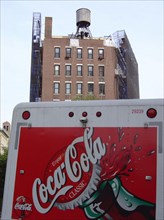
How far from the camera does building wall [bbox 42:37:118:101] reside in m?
62.1

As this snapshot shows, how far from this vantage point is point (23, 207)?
477 centimetres

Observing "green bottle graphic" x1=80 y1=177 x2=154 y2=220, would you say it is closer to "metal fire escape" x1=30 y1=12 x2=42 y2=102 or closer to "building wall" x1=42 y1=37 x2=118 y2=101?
"building wall" x1=42 y1=37 x2=118 y2=101

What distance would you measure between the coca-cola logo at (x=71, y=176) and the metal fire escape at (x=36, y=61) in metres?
59.5

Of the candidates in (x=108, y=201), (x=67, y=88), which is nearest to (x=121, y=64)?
(x=67, y=88)

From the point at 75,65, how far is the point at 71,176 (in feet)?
194

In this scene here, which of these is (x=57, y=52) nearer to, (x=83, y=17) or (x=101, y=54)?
(x=101, y=54)

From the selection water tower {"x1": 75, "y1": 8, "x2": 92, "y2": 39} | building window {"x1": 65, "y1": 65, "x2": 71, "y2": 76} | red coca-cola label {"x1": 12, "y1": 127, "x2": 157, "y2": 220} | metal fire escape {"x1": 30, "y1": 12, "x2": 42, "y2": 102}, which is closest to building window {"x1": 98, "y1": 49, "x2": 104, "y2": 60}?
building window {"x1": 65, "y1": 65, "x2": 71, "y2": 76}

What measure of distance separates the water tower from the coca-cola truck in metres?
64.9

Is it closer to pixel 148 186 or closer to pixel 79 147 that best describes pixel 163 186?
pixel 148 186

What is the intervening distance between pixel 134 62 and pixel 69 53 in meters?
23.6

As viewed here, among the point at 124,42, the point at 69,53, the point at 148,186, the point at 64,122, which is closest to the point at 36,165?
the point at 64,122

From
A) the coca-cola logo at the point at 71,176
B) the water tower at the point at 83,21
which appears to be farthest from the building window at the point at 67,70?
the coca-cola logo at the point at 71,176

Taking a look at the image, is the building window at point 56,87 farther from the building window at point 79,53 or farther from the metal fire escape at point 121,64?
the metal fire escape at point 121,64

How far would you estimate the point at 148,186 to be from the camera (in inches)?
174
